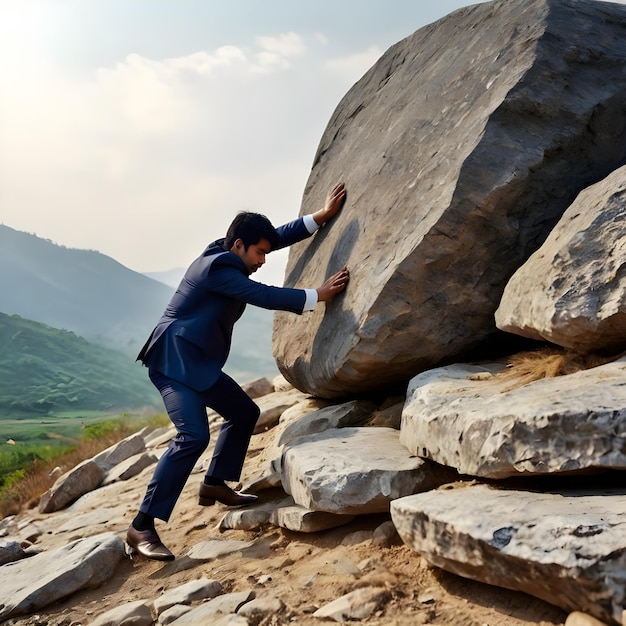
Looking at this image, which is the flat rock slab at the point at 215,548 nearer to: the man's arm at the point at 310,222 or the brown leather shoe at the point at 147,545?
the brown leather shoe at the point at 147,545

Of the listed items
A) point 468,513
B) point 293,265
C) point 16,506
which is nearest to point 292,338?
point 293,265

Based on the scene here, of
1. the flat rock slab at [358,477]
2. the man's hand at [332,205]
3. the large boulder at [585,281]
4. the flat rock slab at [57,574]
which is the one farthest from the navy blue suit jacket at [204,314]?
the large boulder at [585,281]

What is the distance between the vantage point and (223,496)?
5234 mm

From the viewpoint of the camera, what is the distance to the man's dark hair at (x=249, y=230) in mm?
5309

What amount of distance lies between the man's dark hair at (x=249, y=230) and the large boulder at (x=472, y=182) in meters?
0.60

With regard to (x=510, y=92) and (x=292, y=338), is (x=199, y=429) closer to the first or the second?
(x=292, y=338)

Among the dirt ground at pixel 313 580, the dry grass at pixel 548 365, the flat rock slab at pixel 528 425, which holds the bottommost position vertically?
the dirt ground at pixel 313 580

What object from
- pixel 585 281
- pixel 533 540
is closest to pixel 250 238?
pixel 585 281

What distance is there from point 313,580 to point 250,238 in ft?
8.79

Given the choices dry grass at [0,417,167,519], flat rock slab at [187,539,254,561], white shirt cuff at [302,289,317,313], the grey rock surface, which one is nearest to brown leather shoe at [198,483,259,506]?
flat rock slab at [187,539,254,561]

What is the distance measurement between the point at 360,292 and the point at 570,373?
164 centimetres

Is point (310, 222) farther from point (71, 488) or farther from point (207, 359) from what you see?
point (71, 488)

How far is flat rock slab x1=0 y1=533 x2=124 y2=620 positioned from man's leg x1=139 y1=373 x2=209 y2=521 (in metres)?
0.39

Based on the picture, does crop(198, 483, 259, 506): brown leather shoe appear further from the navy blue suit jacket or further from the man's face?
the man's face
